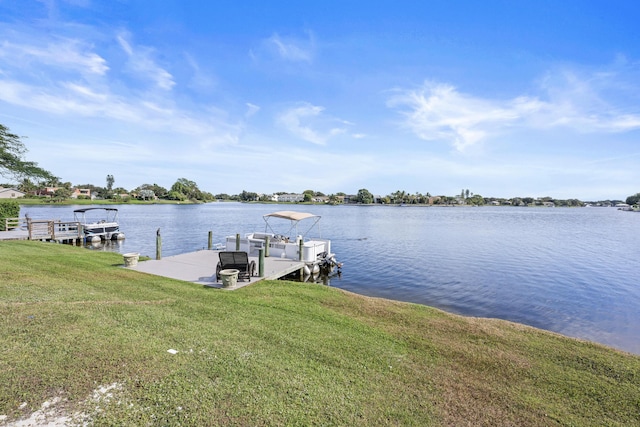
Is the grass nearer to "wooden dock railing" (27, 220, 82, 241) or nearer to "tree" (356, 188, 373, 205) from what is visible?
"wooden dock railing" (27, 220, 82, 241)

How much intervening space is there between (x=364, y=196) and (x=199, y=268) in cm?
17041

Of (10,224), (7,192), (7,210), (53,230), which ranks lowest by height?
(53,230)

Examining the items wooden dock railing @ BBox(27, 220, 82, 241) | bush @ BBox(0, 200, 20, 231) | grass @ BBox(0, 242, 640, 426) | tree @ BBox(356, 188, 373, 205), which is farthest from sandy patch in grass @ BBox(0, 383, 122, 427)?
tree @ BBox(356, 188, 373, 205)

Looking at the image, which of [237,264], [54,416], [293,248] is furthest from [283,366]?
[293,248]

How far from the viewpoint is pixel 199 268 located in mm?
13500

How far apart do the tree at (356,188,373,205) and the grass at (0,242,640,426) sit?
174m

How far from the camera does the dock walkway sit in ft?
38.5

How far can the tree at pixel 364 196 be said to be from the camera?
18075 cm

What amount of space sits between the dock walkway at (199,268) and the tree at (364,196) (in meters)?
167

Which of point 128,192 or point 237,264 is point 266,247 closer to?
point 237,264

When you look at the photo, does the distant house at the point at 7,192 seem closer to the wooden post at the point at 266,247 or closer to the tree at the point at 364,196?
the wooden post at the point at 266,247

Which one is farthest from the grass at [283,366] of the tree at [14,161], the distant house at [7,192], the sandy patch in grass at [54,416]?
the distant house at [7,192]

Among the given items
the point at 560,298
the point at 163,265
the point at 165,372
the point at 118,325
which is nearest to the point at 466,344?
the point at 165,372

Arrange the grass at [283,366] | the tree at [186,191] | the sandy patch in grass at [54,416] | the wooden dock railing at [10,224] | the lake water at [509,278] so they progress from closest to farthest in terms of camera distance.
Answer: the sandy patch in grass at [54,416] → the grass at [283,366] → the lake water at [509,278] → the wooden dock railing at [10,224] → the tree at [186,191]
